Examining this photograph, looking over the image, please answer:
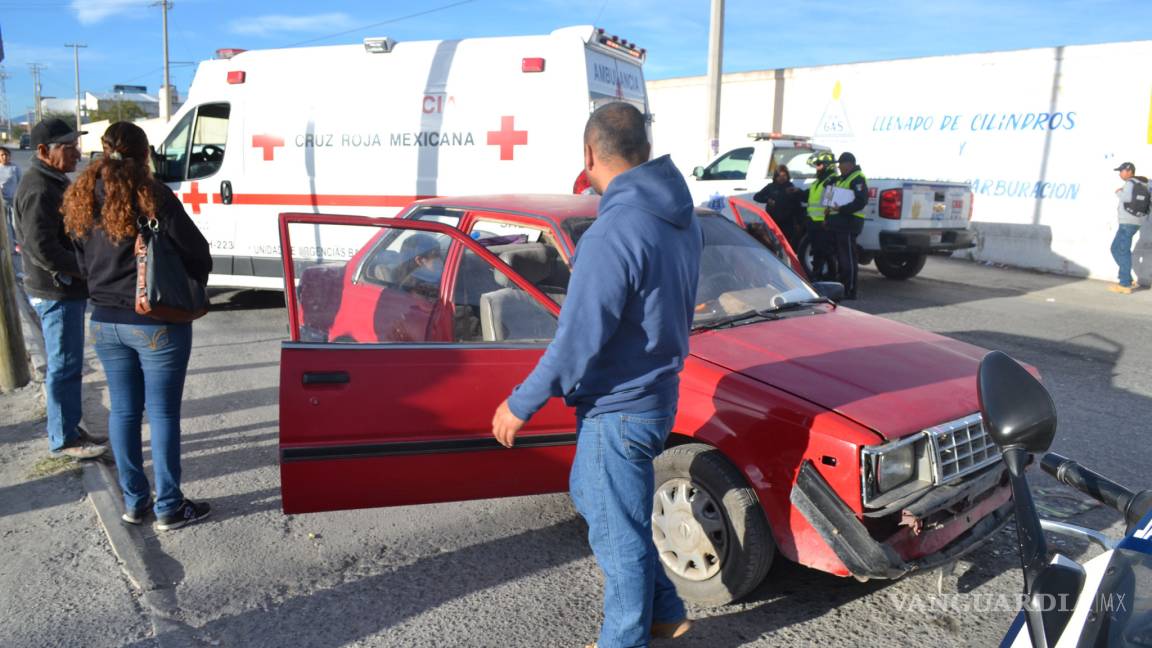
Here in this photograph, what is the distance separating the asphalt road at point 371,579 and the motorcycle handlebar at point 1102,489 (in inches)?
55.1

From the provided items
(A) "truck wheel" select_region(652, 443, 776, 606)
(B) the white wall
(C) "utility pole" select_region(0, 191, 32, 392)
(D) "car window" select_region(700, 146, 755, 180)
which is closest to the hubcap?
(A) "truck wheel" select_region(652, 443, 776, 606)

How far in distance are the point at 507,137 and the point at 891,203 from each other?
5.74 meters

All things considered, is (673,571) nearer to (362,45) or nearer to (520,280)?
(520,280)

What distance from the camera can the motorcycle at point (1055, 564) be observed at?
1.56 meters

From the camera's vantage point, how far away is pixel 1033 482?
458 centimetres

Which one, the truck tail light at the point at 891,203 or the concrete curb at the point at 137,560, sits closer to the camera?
the concrete curb at the point at 137,560

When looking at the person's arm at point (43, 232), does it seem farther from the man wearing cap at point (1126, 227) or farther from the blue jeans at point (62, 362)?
the man wearing cap at point (1126, 227)

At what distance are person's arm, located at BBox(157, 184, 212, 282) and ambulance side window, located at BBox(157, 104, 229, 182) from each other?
18.3ft

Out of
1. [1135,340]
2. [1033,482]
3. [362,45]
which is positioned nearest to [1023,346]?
[1135,340]

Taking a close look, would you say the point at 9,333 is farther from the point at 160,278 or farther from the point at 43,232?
the point at 160,278

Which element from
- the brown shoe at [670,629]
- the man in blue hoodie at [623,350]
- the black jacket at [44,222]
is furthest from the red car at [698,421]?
the black jacket at [44,222]

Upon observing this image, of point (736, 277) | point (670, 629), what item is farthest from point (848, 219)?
point (670, 629)

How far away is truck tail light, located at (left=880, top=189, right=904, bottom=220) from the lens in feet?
36.3

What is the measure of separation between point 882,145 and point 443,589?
15.4 metres
